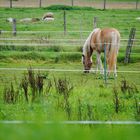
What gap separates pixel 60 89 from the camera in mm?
9086

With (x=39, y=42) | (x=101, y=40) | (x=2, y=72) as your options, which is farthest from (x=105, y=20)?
(x=2, y=72)

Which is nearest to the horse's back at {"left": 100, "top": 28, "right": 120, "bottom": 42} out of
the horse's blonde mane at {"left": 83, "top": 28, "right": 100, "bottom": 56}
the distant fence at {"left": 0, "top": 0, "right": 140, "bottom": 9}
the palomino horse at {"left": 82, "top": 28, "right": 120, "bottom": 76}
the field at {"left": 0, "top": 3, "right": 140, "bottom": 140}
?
the palomino horse at {"left": 82, "top": 28, "right": 120, "bottom": 76}

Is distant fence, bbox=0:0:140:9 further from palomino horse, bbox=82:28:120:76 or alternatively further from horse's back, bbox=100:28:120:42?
horse's back, bbox=100:28:120:42

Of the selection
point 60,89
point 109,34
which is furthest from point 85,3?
point 60,89

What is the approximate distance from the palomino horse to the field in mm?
474

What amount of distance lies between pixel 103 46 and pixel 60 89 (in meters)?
6.16

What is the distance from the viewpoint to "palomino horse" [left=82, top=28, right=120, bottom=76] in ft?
45.9

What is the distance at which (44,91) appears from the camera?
9.35 metres

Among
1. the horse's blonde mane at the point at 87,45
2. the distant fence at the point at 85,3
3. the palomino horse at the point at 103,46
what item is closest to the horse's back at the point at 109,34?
the palomino horse at the point at 103,46

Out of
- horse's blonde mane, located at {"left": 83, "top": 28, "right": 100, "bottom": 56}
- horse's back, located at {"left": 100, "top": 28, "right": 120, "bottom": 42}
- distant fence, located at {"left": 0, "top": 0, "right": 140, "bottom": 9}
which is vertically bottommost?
distant fence, located at {"left": 0, "top": 0, "right": 140, "bottom": 9}

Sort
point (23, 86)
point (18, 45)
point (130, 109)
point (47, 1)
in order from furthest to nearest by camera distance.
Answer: point (47, 1) < point (18, 45) < point (23, 86) < point (130, 109)

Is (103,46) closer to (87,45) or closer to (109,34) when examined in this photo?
(109,34)

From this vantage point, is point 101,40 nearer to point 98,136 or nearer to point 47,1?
point 98,136

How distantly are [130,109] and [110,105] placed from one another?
20.3 inches
